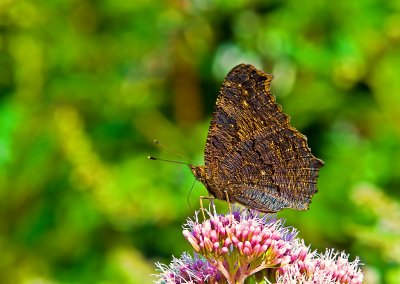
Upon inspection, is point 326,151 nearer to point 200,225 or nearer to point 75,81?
point 75,81

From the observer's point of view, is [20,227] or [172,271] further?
[20,227]

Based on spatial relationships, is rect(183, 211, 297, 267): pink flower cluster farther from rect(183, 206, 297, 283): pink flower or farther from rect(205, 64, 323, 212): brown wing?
rect(205, 64, 323, 212): brown wing

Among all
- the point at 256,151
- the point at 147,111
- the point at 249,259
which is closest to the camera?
the point at 249,259

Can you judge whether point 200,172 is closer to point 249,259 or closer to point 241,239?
point 241,239

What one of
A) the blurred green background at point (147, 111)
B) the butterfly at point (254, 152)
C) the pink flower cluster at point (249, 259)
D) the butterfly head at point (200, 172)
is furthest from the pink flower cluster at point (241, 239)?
the blurred green background at point (147, 111)

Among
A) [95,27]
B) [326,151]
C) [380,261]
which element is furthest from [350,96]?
[95,27]

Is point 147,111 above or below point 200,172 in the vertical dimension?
above

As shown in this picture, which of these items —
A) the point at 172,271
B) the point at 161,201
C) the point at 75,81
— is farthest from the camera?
the point at 75,81

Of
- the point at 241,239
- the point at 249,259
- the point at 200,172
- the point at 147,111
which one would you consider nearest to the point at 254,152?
the point at 200,172
